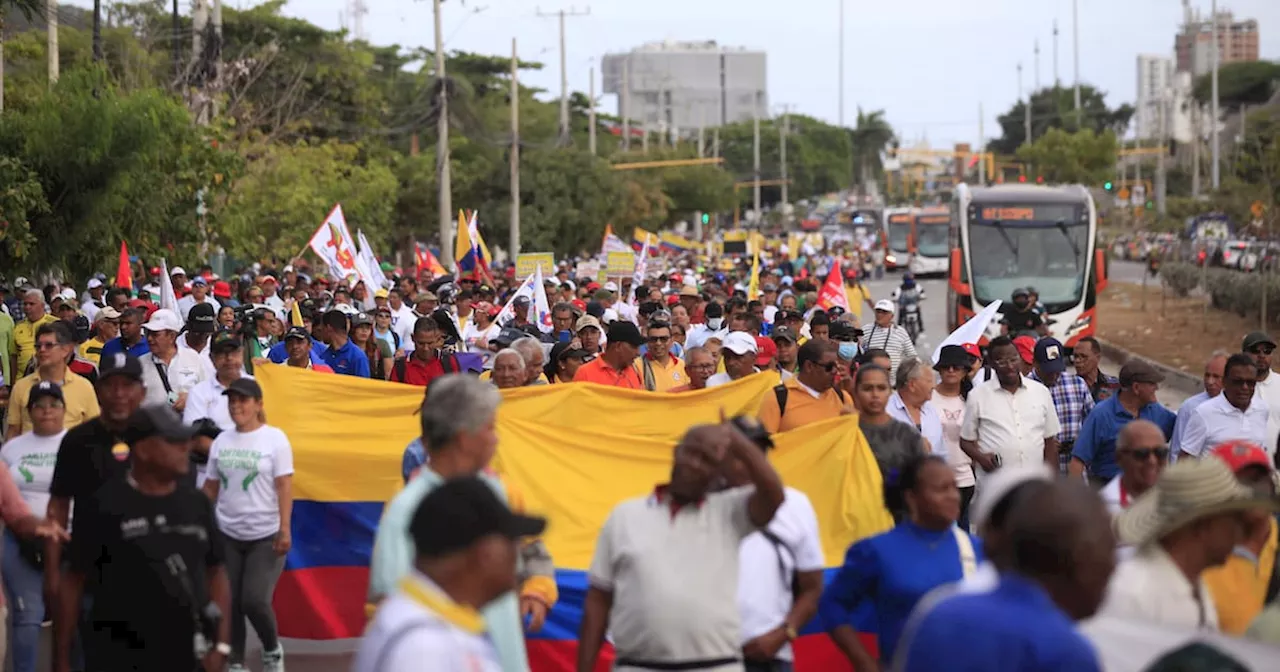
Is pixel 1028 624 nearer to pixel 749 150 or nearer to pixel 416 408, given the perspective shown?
pixel 416 408

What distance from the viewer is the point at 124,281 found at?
18844 mm

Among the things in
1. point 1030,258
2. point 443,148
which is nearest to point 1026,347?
point 1030,258

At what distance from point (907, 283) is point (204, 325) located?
20.1m

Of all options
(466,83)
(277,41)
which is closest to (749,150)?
(466,83)

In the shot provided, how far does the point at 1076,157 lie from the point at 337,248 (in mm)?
68980

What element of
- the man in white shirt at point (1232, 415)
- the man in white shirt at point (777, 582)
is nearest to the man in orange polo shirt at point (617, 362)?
the man in white shirt at point (1232, 415)

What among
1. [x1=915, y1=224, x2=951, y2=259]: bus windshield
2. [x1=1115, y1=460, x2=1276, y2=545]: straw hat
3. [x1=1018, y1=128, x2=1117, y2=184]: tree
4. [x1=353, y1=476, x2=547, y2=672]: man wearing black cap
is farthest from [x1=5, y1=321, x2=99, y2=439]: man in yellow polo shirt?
[x1=1018, y1=128, x2=1117, y2=184]: tree

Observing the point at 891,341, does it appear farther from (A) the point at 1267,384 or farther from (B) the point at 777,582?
(B) the point at 777,582

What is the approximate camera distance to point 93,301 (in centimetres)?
1819

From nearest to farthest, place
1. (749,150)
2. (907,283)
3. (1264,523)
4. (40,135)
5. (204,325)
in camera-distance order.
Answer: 1. (1264,523)
2. (204,325)
3. (40,135)
4. (907,283)
5. (749,150)

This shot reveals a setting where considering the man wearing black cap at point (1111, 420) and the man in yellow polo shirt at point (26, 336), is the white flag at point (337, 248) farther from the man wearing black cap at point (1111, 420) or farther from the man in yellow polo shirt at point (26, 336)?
the man wearing black cap at point (1111, 420)

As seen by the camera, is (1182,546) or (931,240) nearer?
(1182,546)

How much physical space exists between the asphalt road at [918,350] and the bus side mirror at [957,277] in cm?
137

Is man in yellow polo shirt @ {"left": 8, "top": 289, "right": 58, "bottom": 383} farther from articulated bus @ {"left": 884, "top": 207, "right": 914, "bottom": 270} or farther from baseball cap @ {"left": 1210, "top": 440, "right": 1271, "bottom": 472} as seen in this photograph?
articulated bus @ {"left": 884, "top": 207, "right": 914, "bottom": 270}
